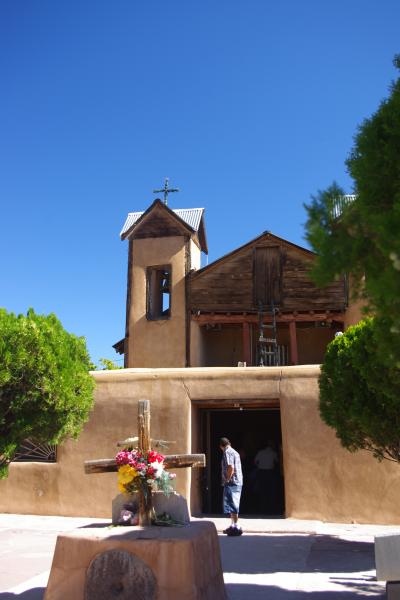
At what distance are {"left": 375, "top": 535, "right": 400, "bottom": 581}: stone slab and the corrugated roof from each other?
17.6m

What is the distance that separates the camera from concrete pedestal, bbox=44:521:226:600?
539cm

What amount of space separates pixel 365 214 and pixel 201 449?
10.8 meters

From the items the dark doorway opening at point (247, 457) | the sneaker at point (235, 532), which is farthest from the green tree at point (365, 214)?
the dark doorway opening at point (247, 457)

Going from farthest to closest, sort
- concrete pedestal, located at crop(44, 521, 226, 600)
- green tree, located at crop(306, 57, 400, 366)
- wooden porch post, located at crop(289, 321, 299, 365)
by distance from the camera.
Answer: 1. wooden porch post, located at crop(289, 321, 299, 365)
2. concrete pedestal, located at crop(44, 521, 226, 600)
3. green tree, located at crop(306, 57, 400, 366)

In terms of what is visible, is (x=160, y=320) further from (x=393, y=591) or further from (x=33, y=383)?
(x=393, y=591)

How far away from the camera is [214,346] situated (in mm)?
22109

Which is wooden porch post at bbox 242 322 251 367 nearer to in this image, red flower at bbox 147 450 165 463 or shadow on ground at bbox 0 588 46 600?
red flower at bbox 147 450 165 463

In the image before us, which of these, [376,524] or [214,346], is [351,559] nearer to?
[376,524]

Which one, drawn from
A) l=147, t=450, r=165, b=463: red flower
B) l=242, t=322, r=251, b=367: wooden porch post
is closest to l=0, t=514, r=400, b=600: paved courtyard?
l=147, t=450, r=165, b=463: red flower

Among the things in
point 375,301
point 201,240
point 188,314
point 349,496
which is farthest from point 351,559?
point 201,240

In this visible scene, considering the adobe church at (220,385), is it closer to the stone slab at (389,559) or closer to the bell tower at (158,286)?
the bell tower at (158,286)

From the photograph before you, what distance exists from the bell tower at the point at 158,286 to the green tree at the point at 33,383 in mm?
11963

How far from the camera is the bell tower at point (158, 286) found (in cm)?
2069

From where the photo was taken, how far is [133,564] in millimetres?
5473
